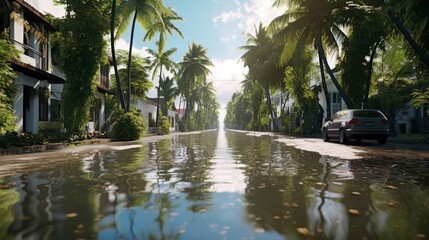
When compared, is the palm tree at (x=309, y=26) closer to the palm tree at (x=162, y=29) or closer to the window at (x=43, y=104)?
the palm tree at (x=162, y=29)

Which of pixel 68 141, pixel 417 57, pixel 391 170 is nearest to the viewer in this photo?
pixel 391 170

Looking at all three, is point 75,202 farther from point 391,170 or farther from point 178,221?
point 391,170

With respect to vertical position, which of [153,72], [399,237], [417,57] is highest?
[153,72]

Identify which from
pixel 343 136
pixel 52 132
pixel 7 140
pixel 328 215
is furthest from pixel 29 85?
pixel 328 215

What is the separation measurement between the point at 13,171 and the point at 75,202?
171 inches

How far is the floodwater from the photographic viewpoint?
3.67 metres

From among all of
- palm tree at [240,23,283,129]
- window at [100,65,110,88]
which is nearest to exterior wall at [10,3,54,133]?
window at [100,65,110,88]

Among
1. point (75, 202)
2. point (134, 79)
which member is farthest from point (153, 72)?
point (75, 202)

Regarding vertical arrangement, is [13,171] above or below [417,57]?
below

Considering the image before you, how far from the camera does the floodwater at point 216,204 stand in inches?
144

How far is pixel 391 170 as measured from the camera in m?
8.34

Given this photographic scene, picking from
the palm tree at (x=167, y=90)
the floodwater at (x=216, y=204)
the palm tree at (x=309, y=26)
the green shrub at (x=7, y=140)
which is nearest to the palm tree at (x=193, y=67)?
the palm tree at (x=167, y=90)

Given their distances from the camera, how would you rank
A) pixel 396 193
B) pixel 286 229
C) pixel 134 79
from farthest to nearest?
pixel 134 79 → pixel 396 193 → pixel 286 229

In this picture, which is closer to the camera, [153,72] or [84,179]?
[84,179]
